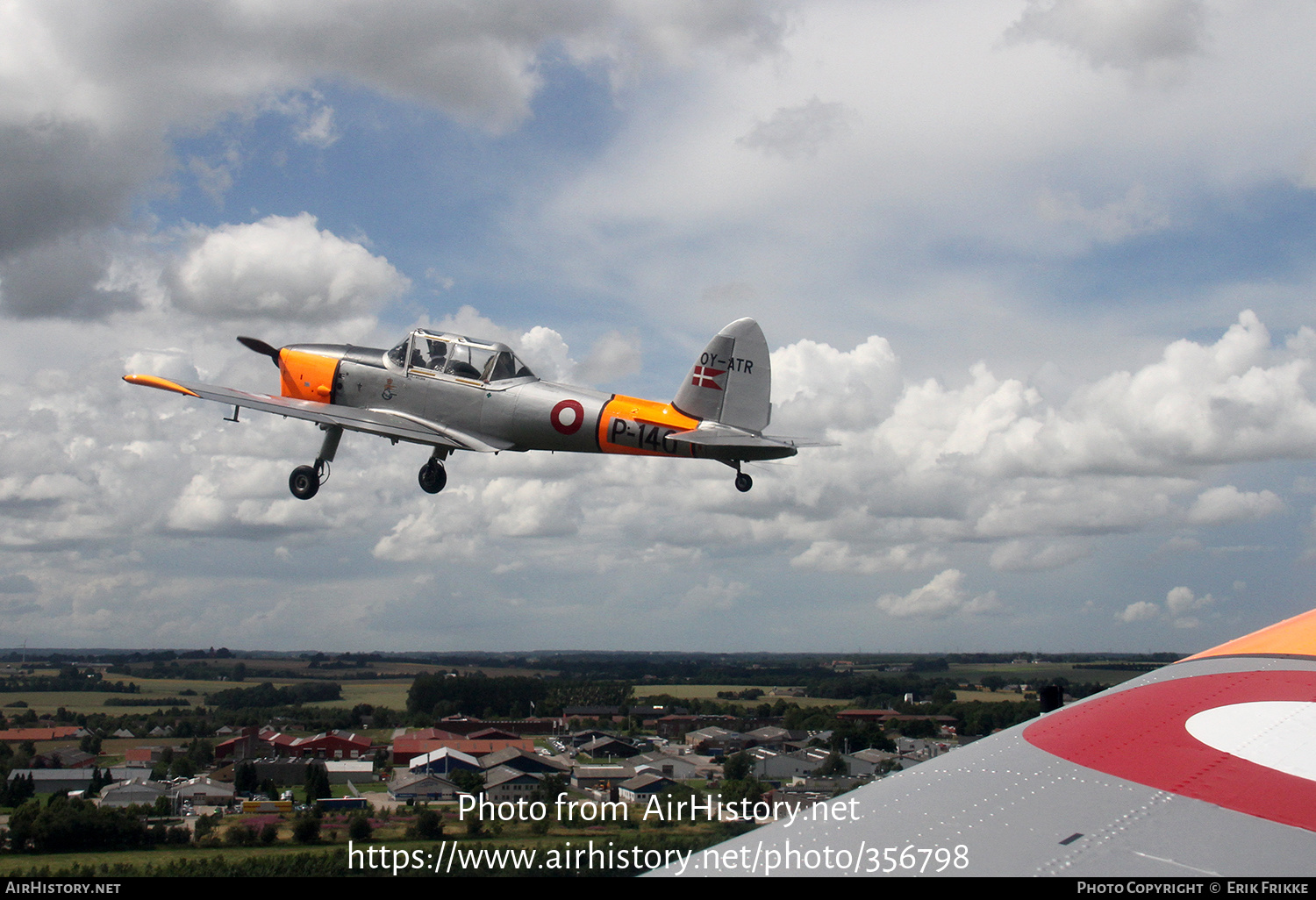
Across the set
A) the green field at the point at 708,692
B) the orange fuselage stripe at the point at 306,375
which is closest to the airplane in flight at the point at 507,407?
the orange fuselage stripe at the point at 306,375

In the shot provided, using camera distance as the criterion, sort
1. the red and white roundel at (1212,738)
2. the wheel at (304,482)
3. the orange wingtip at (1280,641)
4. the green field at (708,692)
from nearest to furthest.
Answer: the red and white roundel at (1212,738) < the orange wingtip at (1280,641) < the wheel at (304,482) < the green field at (708,692)

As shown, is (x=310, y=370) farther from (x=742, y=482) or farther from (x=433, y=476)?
(x=742, y=482)

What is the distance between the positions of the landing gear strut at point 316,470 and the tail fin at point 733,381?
16.5 feet

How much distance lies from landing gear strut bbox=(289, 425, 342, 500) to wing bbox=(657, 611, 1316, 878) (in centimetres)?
976

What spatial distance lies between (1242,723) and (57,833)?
82.4ft

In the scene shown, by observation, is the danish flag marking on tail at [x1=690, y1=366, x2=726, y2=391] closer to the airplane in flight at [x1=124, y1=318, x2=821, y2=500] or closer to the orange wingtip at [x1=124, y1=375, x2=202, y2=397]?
the airplane in flight at [x1=124, y1=318, x2=821, y2=500]

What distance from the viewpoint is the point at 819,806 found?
3.91m

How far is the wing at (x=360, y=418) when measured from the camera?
12.0m

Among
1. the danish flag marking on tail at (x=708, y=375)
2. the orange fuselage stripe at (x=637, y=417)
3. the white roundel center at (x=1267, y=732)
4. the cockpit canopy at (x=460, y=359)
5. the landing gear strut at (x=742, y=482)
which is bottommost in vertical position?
the white roundel center at (x=1267, y=732)

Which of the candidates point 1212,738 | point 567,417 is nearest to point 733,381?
point 567,417

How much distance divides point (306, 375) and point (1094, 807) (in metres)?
13.3

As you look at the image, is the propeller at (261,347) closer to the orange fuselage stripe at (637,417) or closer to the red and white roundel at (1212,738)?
the orange fuselage stripe at (637,417)

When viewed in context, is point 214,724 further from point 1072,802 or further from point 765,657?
point 1072,802
